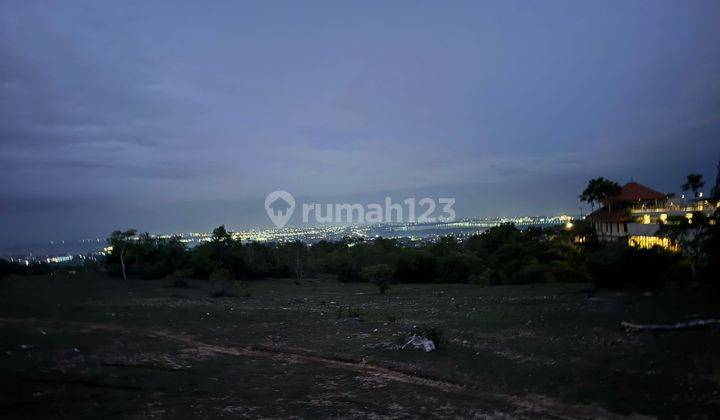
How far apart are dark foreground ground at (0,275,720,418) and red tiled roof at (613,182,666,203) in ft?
110

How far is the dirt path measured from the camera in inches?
414

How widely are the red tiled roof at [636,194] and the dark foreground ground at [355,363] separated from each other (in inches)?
1319

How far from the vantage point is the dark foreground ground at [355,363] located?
1090cm

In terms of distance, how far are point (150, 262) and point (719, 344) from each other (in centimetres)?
5509

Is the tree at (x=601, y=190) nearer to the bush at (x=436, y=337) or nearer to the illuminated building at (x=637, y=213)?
the illuminated building at (x=637, y=213)

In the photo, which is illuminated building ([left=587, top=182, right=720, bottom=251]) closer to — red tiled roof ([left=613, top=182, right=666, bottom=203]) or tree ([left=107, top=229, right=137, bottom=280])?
red tiled roof ([left=613, top=182, right=666, bottom=203])

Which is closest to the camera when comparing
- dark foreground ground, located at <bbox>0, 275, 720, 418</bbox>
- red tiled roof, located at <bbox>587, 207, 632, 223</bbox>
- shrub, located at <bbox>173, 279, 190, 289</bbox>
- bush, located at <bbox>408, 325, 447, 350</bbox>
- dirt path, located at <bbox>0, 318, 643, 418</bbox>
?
dirt path, located at <bbox>0, 318, 643, 418</bbox>

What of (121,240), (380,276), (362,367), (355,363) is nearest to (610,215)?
(380,276)

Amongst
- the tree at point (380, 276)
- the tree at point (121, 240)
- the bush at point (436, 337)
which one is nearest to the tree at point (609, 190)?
the tree at point (380, 276)

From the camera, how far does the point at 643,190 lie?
54781mm

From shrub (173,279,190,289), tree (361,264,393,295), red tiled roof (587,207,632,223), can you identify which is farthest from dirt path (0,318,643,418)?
red tiled roof (587,207,632,223)

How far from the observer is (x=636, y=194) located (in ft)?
179

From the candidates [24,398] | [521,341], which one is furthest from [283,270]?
[24,398]

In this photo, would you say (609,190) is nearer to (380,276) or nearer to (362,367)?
(380,276)
